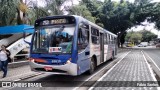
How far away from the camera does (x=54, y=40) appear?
1016 cm

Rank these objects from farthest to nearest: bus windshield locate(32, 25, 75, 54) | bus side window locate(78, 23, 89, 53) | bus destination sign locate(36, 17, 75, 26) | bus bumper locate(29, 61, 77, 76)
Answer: bus side window locate(78, 23, 89, 53), bus destination sign locate(36, 17, 75, 26), bus windshield locate(32, 25, 75, 54), bus bumper locate(29, 61, 77, 76)

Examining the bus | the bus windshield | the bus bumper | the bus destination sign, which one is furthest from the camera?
the bus destination sign

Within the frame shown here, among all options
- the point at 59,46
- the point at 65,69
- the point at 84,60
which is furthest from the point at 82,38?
the point at 65,69

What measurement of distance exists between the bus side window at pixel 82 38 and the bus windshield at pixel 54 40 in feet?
1.65

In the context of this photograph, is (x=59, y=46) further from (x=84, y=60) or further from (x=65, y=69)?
(x=84, y=60)

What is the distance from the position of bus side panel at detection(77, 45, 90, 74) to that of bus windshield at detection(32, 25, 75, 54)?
2.66 feet

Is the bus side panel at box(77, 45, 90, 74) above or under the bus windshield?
under

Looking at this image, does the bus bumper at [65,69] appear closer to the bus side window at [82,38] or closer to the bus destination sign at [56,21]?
the bus side window at [82,38]

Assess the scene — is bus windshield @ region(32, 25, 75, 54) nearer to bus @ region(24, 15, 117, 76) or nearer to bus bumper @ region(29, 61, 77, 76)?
bus @ region(24, 15, 117, 76)

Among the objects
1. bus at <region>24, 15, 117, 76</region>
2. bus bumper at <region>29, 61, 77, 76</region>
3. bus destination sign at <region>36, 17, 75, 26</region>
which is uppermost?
bus destination sign at <region>36, 17, 75, 26</region>

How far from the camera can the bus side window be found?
34.1ft

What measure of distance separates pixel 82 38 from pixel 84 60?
3.43ft

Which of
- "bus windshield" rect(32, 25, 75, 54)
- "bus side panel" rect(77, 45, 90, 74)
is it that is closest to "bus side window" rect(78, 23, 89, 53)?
"bus side panel" rect(77, 45, 90, 74)

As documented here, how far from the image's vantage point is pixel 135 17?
4938cm
